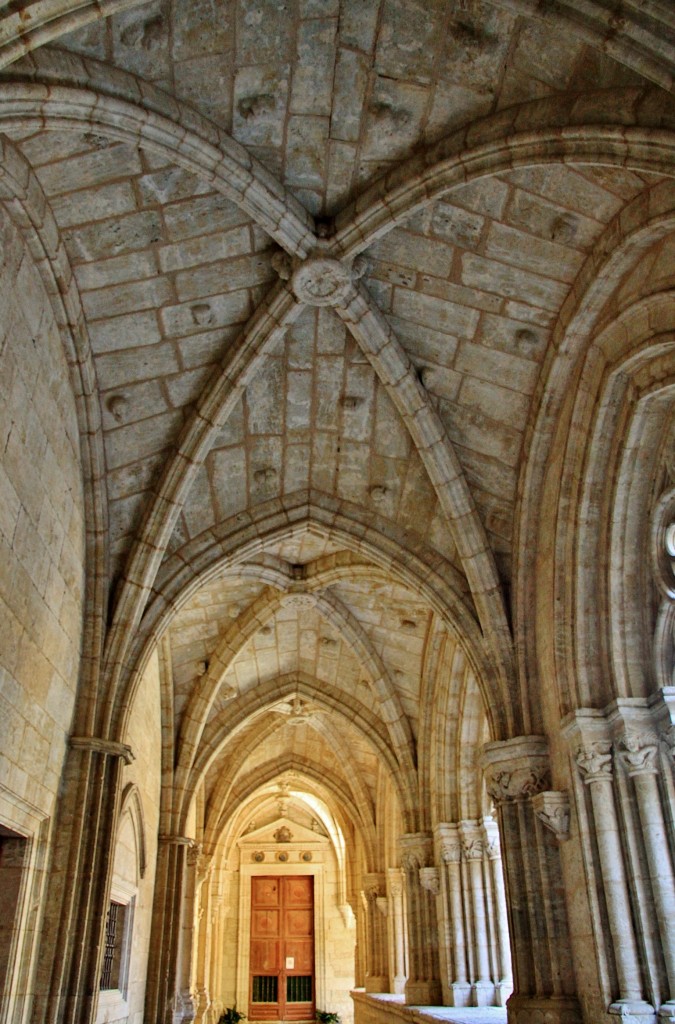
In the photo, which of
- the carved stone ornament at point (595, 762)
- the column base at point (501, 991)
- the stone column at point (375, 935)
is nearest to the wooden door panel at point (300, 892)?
the stone column at point (375, 935)

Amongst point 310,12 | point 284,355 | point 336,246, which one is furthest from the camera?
point 284,355

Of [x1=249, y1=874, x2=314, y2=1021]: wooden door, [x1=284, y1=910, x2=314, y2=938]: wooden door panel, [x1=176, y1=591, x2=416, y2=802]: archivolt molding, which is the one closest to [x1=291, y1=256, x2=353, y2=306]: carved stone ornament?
[x1=176, y1=591, x2=416, y2=802]: archivolt molding

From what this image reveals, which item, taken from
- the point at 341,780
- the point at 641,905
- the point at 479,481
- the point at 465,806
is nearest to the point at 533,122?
the point at 479,481

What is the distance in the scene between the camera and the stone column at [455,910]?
1062 cm

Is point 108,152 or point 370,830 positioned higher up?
point 108,152

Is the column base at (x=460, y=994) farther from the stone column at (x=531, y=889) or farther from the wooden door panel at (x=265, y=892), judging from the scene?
the wooden door panel at (x=265, y=892)

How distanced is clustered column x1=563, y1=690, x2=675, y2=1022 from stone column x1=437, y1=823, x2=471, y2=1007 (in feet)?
15.2

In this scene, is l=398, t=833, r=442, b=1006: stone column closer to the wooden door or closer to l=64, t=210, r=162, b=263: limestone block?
l=64, t=210, r=162, b=263: limestone block

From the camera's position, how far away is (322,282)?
761cm

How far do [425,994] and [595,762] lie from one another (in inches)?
239

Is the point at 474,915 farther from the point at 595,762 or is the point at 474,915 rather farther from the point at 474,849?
the point at 595,762

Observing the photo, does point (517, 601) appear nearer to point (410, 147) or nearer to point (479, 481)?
point (479, 481)

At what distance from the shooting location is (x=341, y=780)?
1811 centimetres

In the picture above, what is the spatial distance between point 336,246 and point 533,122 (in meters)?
1.93
